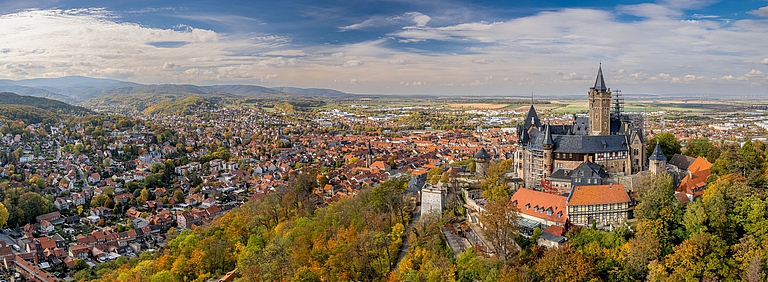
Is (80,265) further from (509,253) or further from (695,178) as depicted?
(695,178)

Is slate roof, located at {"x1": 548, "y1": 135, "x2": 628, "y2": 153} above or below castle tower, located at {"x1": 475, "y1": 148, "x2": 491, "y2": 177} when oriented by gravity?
above

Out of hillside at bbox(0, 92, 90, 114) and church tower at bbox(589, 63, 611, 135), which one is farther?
hillside at bbox(0, 92, 90, 114)

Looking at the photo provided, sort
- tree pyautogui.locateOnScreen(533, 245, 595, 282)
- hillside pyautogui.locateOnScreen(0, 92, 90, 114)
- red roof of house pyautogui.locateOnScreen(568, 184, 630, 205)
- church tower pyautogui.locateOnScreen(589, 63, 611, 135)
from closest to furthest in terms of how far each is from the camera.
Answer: tree pyautogui.locateOnScreen(533, 245, 595, 282), red roof of house pyautogui.locateOnScreen(568, 184, 630, 205), church tower pyautogui.locateOnScreen(589, 63, 611, 135), hillside pyautogui.locateOnScreen(0, 92, 90, 114)

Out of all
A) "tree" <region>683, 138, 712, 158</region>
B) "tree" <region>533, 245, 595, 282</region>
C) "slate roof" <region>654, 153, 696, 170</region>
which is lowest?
"tree" <region>533, 245, 595, 282</region>

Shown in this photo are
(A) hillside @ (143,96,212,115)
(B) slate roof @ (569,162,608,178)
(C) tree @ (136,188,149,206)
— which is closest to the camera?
(B) slate roof @ (569,162,608,178)

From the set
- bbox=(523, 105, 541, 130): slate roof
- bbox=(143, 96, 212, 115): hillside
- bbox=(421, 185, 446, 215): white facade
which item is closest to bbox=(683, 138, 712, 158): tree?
bbox=(523, 105, 541, 130): slate roof

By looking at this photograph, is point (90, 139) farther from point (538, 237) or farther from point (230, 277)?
point (538, 237)

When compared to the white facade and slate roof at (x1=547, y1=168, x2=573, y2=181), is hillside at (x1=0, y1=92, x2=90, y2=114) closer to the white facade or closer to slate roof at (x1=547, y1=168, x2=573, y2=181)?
the white facade
